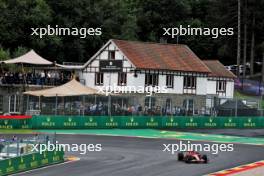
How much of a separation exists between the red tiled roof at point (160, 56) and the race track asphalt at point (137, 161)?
2483 cm

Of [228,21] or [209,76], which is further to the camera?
[228,21]

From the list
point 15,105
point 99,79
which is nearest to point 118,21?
point 99,79

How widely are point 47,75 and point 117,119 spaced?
12.3 m

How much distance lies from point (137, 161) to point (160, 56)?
37.4 m

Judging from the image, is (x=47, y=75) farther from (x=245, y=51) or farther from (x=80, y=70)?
(x=245, y=51)

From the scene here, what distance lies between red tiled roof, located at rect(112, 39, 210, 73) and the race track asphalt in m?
24.8

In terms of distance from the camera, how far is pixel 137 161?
27.5m

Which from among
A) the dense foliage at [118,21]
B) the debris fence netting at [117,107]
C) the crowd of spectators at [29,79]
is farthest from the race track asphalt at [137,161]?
the dense foliage at [118,21]

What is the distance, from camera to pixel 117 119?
1802 inches


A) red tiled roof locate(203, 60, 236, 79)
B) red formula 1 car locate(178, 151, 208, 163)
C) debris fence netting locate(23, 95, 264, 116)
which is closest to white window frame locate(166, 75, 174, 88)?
red tiled roof locate(203, 60, 236, 79)

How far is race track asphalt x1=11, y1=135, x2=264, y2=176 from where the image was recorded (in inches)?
941

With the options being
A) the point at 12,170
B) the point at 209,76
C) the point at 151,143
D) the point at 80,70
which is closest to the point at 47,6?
the point at 80,70

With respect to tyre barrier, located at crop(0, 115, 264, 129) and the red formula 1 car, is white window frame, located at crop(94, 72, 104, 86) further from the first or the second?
the red formula 1 car

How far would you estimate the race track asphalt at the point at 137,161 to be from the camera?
23.9m
